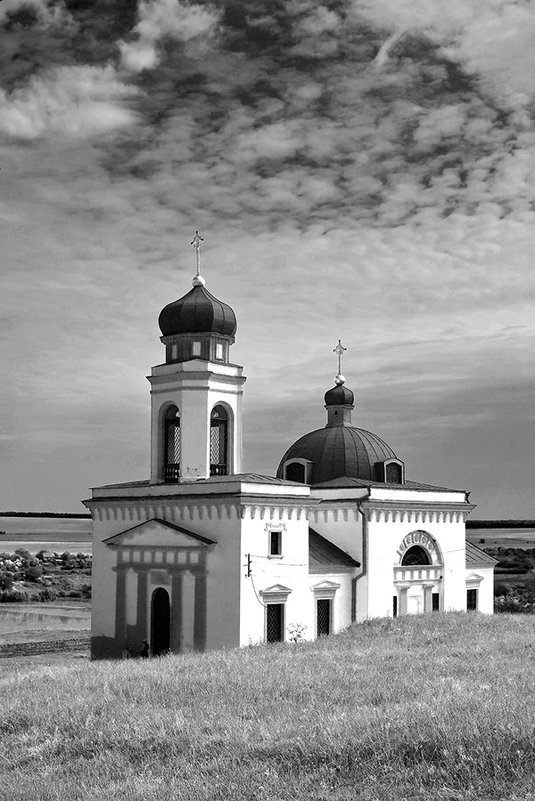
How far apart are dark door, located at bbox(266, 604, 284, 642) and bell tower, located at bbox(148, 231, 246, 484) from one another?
15.6ft

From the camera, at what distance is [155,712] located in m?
12.9

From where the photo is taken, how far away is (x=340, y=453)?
34.8 meters

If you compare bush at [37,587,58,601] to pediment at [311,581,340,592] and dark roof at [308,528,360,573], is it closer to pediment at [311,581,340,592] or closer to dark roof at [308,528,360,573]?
dark roof at [308,528,360,573]

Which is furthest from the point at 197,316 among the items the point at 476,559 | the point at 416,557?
the point at 476,559

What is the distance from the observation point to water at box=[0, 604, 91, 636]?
45.2 meters

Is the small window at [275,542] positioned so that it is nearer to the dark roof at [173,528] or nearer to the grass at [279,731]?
the dark roof at [173,528]

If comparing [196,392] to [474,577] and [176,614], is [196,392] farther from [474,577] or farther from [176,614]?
[474,577]

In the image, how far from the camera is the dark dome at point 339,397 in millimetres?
37312

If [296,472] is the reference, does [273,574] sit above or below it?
below

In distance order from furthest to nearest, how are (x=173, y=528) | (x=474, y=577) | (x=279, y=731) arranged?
(x=474, y=577) < (x=173, y=528) < (x=279, y=731)

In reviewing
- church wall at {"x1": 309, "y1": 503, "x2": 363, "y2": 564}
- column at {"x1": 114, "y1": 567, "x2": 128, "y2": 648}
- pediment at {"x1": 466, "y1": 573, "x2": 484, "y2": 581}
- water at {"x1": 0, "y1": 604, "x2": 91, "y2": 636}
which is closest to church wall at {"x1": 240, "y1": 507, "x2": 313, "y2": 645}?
church wall at {"x1": 309, "y1": 503, "x2": 363, "y2": 564}

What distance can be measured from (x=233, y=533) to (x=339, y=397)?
11.7m

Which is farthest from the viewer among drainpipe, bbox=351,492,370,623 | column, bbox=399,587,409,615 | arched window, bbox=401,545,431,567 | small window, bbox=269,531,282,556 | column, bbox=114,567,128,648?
arched window, bbox=401,545,431,567

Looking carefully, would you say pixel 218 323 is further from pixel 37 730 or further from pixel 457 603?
pixel 37 730
